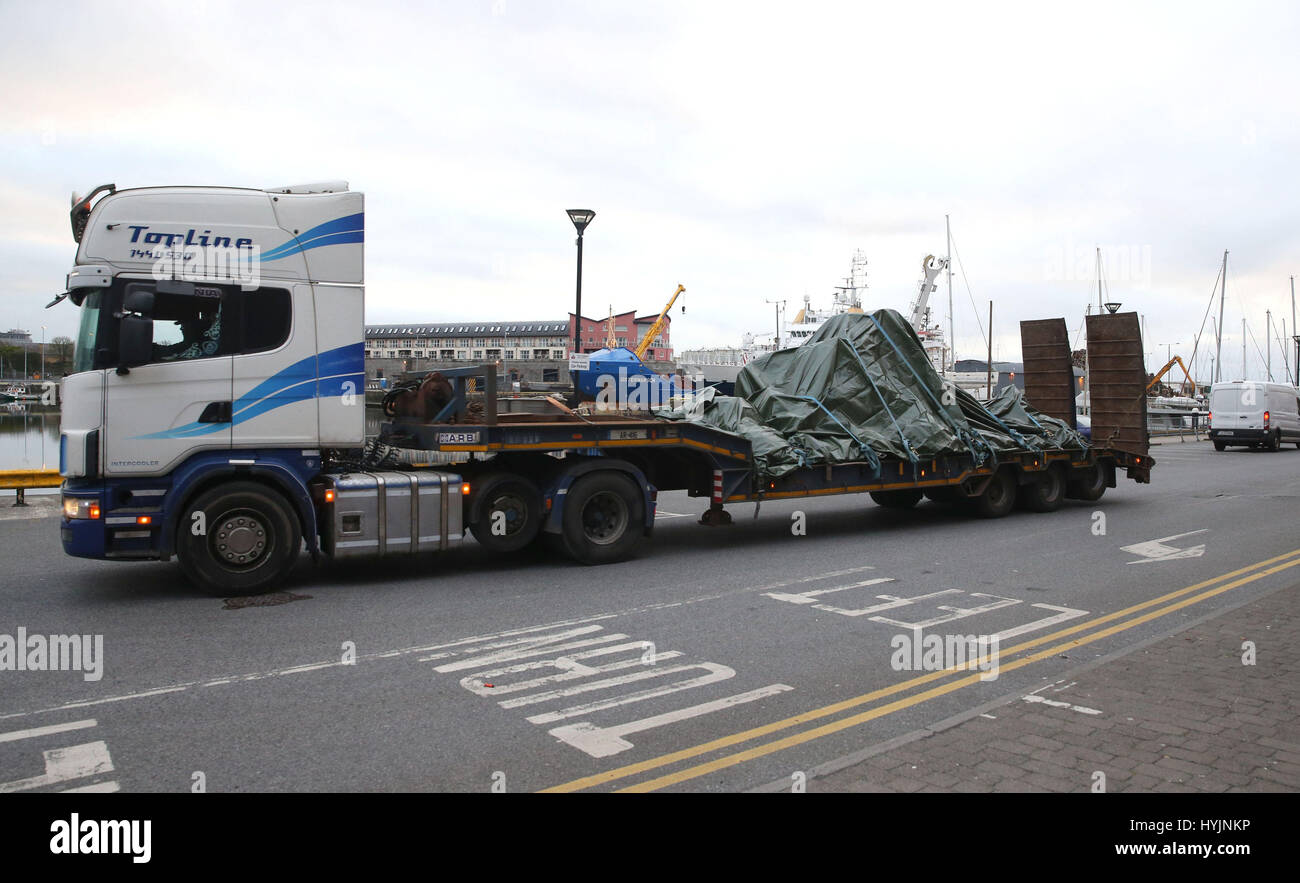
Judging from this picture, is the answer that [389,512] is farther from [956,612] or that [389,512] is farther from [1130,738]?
[1130,738]

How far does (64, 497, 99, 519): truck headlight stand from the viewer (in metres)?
7.84

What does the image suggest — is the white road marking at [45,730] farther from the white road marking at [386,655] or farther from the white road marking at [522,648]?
the white road marking at [522,648]

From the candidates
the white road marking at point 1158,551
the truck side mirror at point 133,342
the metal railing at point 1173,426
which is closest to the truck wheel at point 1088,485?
the white road marking at point 1158,551

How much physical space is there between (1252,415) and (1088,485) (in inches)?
811

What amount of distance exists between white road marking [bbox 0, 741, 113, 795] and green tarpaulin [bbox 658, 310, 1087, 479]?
8.10m

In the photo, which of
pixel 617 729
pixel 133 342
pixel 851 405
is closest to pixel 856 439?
pixel 851 405

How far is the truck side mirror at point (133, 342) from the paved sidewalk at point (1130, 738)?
667 cm

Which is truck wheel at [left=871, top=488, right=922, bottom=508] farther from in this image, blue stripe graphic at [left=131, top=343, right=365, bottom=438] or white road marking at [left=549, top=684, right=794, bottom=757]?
white road marking at [left=549, top=684, right=794, bottom=757]

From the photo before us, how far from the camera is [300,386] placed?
8672 mm

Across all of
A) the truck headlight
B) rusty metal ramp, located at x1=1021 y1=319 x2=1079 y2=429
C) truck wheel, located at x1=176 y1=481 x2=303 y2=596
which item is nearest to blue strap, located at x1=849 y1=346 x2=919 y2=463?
rusty metal ramp, located at x1=1021 y1=319 x2=1079 y2=429

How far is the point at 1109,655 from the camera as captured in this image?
652 centimetres
